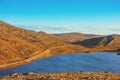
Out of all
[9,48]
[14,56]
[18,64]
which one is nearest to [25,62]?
[18,64]

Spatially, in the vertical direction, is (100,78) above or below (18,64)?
above

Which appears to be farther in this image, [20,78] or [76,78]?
[20,78]

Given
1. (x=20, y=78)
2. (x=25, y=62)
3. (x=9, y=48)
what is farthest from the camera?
(x=9, y=48)

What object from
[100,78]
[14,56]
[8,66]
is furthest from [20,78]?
[14,56]

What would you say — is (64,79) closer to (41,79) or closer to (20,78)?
(41,79)

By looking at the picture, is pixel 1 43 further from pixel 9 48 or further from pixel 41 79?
pixel 41 79

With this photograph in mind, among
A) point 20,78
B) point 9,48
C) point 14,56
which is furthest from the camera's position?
point 9,48

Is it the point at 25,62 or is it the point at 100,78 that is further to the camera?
the point at 25,62

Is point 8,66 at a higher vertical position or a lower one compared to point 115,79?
lower

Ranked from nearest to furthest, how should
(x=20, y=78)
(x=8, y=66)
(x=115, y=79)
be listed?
(x=115, y=79) → (x=20, y=78) → (x=8, y=66)
